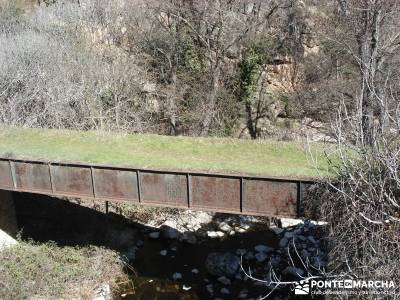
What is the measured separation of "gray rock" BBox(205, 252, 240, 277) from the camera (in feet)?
59.4

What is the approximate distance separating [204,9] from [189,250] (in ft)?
50.3

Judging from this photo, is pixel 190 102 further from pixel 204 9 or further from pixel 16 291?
pixel 16 291

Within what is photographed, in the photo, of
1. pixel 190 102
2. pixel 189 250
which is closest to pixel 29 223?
pixel 189 250

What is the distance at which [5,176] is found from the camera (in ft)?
55.3

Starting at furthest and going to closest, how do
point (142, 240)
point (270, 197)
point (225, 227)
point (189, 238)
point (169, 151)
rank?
1. point (225, 227)
2. point (142, 240)
3. point (189, 238)
4. point (169, 151)
5. point (270, 197)

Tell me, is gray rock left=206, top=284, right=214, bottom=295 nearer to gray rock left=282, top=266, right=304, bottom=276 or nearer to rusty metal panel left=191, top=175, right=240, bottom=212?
gray rock left=282, top=266, right=304, bottom=276

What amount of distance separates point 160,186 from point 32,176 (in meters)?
4.90

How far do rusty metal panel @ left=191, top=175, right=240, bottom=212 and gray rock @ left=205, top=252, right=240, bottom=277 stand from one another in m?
4.59

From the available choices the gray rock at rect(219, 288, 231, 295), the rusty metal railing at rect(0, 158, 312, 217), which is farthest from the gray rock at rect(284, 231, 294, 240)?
the rusty metal railing at rect(0, 158, 312, 217)

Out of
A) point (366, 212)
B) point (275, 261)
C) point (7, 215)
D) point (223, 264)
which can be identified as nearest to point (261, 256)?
point (275, 261)

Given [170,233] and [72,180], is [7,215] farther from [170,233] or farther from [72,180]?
[170,233]

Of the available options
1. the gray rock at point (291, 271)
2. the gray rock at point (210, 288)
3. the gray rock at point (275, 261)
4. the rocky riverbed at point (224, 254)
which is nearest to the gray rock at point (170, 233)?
the rocky riverbed at point (224, 254)

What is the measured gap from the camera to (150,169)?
14914 millimetres

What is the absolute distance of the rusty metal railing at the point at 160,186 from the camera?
13.9 metres
